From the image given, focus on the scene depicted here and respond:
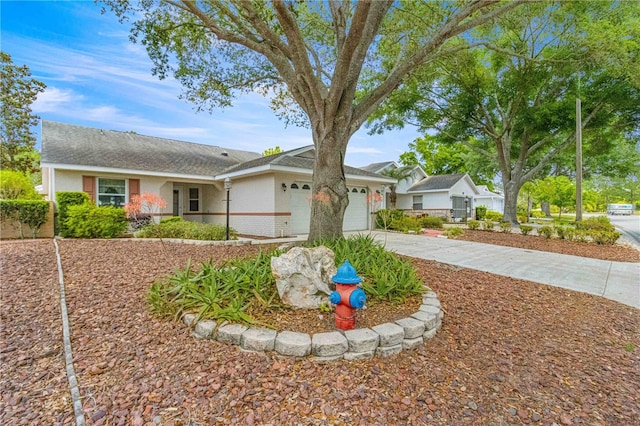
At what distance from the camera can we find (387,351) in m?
2.57

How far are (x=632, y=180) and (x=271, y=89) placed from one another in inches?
2239

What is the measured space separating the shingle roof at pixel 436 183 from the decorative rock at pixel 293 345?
22.0m

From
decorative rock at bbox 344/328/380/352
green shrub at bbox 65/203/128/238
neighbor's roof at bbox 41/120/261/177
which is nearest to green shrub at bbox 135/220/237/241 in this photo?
green shrub at bbox 65/203/128/238

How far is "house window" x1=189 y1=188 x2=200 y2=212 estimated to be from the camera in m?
14.5

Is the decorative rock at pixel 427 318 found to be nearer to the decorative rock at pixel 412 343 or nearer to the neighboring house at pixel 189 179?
the decorative rock at pixel 412 343

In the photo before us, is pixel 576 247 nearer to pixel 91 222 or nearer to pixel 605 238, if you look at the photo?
pixel 605 238

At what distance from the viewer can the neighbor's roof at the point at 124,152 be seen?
10509 millimetres

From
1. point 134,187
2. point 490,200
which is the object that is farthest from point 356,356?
point 490,200

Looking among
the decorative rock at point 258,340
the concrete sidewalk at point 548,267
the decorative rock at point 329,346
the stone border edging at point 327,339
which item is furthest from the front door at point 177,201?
the decorative rock at point 329,346

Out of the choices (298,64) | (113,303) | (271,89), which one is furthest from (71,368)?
(271,89)

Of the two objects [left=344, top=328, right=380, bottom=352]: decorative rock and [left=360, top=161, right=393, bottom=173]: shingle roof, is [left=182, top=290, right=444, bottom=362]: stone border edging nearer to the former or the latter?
[left=344, top=328, right=380, bottom=352]: decorative rock

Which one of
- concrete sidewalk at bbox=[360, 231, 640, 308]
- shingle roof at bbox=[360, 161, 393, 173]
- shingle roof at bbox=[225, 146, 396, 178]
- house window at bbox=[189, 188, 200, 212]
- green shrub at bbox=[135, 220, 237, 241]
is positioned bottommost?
concrete sidewalk at bbox=[360, 231, 640, 308]

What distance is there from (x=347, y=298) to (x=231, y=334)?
1092 millimetres

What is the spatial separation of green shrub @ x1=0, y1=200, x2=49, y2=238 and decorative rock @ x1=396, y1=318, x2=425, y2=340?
36.0 feet
